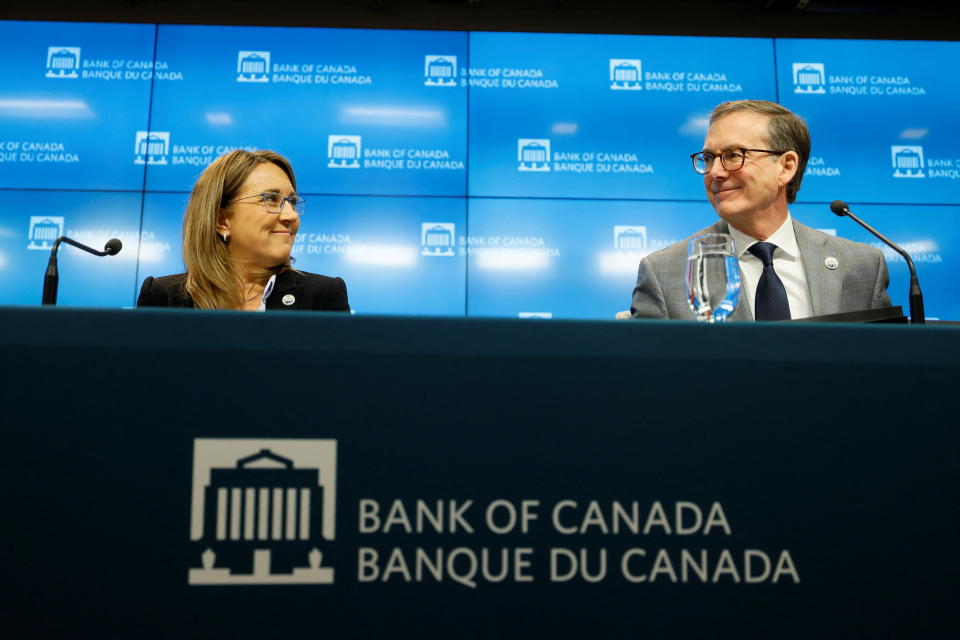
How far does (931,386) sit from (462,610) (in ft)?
1.49

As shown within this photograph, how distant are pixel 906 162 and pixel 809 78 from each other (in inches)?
22.7

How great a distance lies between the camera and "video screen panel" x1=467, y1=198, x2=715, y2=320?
3502 mm

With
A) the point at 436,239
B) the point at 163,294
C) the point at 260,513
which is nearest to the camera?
the point at 260,513

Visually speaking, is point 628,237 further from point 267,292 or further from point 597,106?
point 267,292

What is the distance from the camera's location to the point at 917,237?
3.58 m

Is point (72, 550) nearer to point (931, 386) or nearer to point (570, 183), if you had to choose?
point (931, 386)

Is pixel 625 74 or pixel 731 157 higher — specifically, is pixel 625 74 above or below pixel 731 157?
above

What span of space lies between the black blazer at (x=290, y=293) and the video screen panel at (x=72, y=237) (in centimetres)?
144

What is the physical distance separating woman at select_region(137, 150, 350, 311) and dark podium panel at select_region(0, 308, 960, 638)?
137 cm

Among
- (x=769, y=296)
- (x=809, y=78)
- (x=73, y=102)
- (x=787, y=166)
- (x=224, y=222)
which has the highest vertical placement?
(x=809, y=78)

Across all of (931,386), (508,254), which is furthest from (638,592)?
(508,254)

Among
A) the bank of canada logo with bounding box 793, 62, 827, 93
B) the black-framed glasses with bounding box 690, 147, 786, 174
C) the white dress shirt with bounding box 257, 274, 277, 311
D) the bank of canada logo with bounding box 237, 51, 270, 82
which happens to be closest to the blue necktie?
the black-framed glasses with bounding box 690, 147, 786, 174

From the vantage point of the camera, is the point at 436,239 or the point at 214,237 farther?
the point at 436,239

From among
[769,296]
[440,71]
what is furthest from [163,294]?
[440,71]
